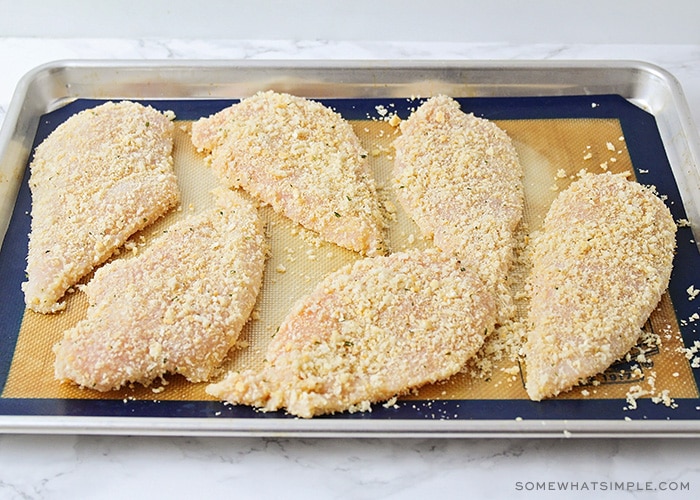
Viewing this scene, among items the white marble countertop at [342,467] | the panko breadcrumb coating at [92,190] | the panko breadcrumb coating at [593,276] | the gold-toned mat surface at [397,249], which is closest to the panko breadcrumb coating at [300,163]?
the gold-toned mat surface at [397,249]

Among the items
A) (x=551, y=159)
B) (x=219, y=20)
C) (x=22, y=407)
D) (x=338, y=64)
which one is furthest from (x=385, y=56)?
(x=22, y=407)

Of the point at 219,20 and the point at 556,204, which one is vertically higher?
the point at 219,20

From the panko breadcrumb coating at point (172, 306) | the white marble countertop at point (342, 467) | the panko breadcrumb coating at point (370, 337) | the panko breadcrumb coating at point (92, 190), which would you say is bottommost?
the white marble countertop at point (342, 467)

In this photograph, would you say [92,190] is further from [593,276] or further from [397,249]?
[593,276]

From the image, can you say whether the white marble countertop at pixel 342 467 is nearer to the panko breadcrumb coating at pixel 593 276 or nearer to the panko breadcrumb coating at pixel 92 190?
the panko breadcrumb coating at pixel 593 276

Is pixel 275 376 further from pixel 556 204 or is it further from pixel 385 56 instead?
pixel 385 56
